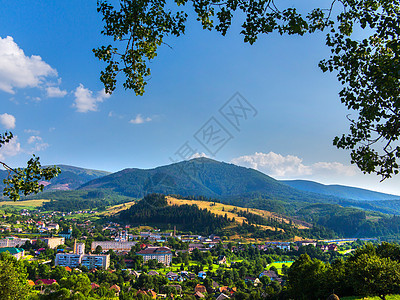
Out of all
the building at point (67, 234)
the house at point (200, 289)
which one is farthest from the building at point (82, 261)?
the building at point (67, 234)

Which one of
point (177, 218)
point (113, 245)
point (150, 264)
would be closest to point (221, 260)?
point (150, 264)

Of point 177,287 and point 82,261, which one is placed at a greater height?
point 177,287

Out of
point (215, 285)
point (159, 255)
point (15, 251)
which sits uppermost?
point (15, 251)

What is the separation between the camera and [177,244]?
7062 centimetres

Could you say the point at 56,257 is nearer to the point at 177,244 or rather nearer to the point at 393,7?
the point at 177,244

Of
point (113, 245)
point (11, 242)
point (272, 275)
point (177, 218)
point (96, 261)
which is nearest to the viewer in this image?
point (272, 275)

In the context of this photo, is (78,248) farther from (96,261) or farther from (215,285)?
(215,285)

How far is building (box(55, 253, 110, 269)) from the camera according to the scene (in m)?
50.0

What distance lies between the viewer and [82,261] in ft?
169

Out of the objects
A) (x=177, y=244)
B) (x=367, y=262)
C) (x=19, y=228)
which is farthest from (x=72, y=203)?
(x=367, y=262)

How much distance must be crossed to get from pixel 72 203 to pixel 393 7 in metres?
182

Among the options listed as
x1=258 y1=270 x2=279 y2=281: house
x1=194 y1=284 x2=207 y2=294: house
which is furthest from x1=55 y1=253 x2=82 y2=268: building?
x1=258 y1=270 x2=279 y2=281: house

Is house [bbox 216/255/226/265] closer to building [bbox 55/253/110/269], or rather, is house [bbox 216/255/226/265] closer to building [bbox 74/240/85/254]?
building [bbox 55/253/110/269]

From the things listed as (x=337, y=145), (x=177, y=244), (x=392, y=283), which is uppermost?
(x=337, y=145)
